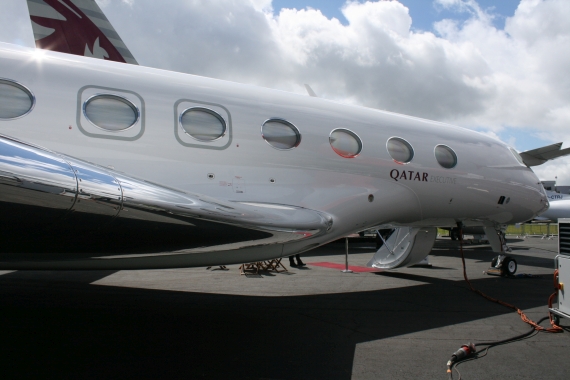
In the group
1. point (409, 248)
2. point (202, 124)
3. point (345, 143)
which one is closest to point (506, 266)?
point (409, 248)

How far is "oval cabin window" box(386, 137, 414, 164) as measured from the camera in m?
6.79

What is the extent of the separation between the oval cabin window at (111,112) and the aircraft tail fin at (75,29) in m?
4.50

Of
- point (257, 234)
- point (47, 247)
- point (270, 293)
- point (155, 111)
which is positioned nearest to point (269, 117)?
point (155, 111)

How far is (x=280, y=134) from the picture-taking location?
5.79m

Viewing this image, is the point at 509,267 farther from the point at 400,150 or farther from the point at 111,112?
the point at 111,112

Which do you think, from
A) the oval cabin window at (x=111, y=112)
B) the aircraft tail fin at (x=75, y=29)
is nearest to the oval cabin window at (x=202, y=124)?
the oval cabin window at (x=111, y=112)

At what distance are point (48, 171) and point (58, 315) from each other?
4.14m

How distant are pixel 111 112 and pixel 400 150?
4.41 metres

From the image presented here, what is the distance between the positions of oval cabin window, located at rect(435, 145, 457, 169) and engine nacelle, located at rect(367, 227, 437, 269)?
182 centimetres

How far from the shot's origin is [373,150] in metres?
6.56

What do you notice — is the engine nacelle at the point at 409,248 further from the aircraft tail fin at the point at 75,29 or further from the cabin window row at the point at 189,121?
the aircraft tail fin at the point at 75,29

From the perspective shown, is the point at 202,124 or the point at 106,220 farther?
the point at 202,124

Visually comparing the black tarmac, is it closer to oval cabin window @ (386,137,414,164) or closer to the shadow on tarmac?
the shadow on tarmac

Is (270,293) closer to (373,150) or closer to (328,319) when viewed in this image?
(328,319)
